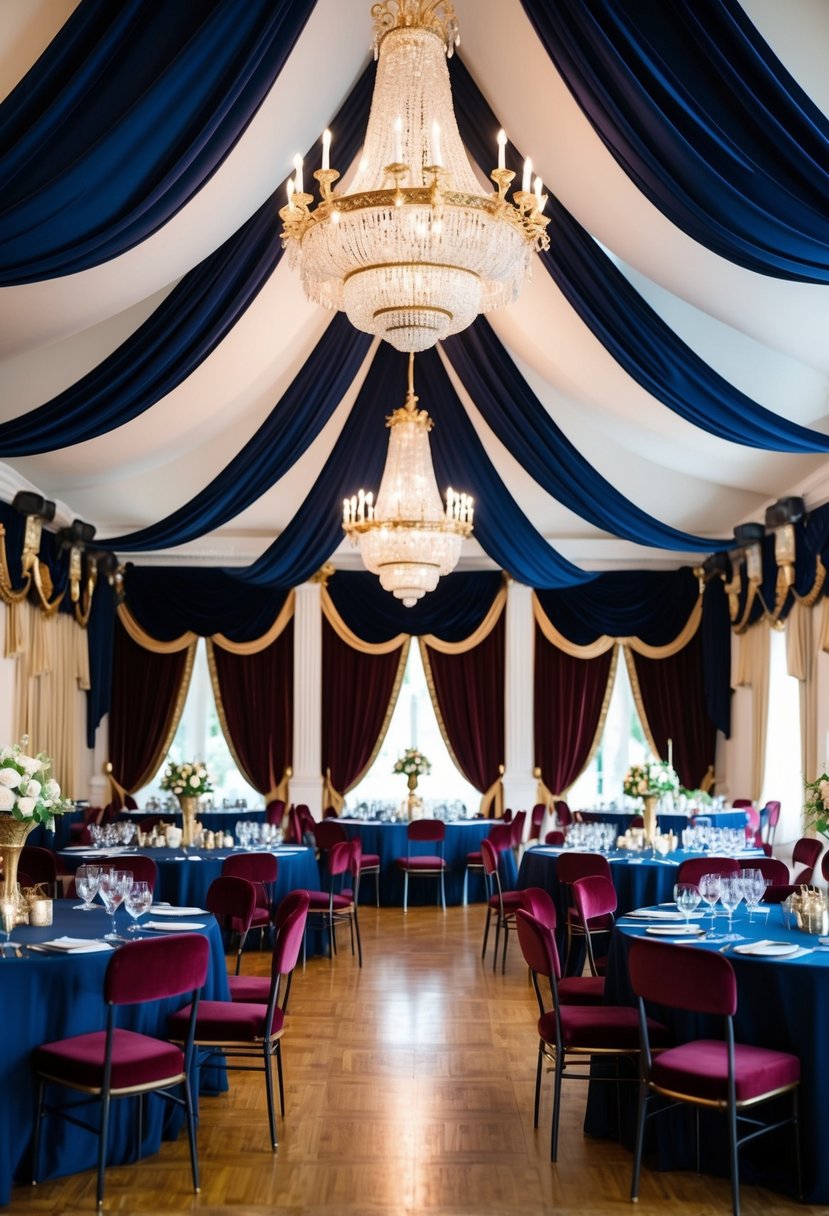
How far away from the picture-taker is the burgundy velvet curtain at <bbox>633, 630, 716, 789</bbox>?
14.3m

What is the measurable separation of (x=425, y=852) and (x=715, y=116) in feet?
29.6

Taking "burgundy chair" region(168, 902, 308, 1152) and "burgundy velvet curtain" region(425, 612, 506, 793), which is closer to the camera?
"burgundy chair" region(168, 902, 308, 1152)

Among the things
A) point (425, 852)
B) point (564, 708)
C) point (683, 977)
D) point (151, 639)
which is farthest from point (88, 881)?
point (564, 708)

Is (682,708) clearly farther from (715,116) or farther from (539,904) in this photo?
(715,116)

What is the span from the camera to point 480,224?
4.82 metres

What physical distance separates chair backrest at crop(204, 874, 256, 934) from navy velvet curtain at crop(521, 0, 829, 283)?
399cm

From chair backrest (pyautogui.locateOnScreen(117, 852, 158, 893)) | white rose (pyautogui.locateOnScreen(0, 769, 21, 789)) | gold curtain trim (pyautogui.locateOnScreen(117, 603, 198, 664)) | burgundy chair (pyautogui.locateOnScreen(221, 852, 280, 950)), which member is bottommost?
burgundy chair (pyautogui.locateOnScreen(221, 852, 280, 950))

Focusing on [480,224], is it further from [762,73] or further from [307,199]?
[762,73]

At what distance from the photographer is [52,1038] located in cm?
490

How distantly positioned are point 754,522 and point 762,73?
301 inches

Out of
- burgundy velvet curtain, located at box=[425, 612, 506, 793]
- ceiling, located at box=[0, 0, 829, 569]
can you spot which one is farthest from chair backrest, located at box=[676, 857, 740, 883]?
burgundy velvet curtain, located at box=[425, 612, 506, 793]

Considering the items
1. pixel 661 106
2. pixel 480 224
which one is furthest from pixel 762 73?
pixel 480 224

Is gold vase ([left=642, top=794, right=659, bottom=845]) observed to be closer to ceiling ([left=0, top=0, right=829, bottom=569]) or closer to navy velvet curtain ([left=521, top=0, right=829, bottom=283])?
ceiling ([left=0, top=0, right=829, bottom=569])

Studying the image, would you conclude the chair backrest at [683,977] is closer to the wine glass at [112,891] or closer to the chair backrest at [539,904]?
the chair backrest at [539,904]
